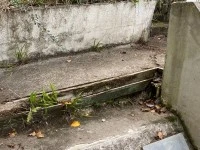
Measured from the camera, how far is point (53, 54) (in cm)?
601

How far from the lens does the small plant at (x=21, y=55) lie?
18.4 ft

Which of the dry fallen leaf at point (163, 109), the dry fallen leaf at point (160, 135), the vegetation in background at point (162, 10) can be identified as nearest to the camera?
the dry fallen leaf at point (160, 135)

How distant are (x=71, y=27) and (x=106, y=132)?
240cm

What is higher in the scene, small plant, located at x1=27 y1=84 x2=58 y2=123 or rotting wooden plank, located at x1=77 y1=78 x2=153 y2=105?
small plant, located at x1=27 y1=84 x2=58 y2=123

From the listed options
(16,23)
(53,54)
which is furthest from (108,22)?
(16,23)

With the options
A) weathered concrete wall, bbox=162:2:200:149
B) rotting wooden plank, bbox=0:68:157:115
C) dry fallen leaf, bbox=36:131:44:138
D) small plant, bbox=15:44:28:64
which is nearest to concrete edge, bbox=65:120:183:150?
weathered concrete wall, bbox=162:2:200:149

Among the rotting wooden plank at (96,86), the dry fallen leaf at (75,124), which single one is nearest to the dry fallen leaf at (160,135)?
the rotting wooden plank at (96,86)

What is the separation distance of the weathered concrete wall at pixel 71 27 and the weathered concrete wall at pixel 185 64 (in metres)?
1.92

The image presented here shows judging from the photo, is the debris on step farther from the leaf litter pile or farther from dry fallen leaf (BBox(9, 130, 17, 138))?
dry fallen leaf (BBox(9, 130, 17, 138))

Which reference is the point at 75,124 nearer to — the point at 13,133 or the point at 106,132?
the point at 106,132

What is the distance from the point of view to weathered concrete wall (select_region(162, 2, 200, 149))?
433cm

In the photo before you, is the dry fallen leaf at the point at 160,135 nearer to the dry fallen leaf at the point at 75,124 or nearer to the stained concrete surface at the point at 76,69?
the dry fallen leaf at the point at 75,124

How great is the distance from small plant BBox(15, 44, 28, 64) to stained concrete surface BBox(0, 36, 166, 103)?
0.12m

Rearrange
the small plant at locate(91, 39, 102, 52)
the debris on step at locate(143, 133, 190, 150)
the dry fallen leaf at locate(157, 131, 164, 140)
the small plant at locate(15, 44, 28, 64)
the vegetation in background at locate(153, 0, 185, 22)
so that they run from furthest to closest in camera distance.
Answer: the vegetation in background at locate(153, 0, 185, 22) < the small plant at locate(91, 39, 102, 52) < the small plant at locate(15, 44, 28, 64) < the dry fallen leaf at locate(157, 131, 164, 140) < the debris on step at locate(143, 133, 190, 150)
